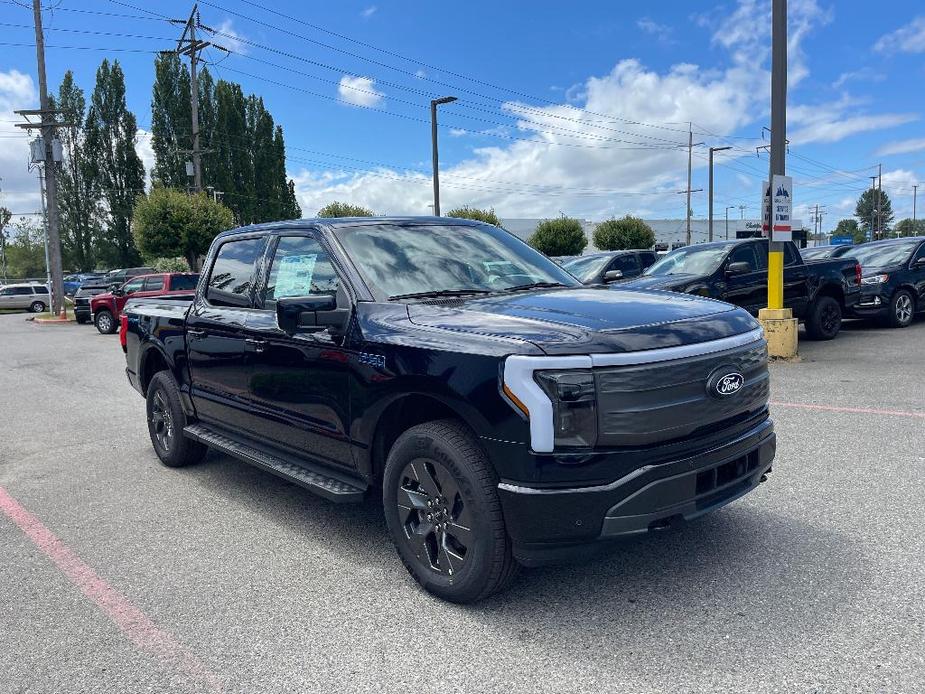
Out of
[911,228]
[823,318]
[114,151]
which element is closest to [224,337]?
[823,318]

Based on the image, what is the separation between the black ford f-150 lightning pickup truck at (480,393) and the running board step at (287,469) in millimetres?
14

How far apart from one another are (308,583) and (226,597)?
15.3 inches

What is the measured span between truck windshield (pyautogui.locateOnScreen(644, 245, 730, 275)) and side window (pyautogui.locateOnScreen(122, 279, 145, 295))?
617 inches

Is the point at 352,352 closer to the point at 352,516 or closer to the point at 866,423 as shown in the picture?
the point at 352,516

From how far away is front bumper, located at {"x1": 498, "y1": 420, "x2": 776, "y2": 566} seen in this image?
2850mm

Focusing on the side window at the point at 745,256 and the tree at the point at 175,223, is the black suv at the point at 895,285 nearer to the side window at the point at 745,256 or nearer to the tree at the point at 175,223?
the side window at the point at 745,256

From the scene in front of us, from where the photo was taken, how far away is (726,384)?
3170mm

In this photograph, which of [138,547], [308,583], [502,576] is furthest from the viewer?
[138,547]

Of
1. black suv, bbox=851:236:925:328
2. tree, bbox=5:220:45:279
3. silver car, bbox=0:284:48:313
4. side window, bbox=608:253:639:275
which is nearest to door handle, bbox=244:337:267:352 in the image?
black suv, bbox=851:236:925:328

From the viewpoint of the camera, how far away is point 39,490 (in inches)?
212

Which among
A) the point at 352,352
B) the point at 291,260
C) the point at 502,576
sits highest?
the point at 291,260

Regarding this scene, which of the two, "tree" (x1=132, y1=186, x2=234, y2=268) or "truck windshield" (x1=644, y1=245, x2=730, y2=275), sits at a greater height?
"tree" (x1=132, y1=186, x2=234, y2=268)

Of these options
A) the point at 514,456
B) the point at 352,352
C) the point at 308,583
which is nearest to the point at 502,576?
the point at 514,456

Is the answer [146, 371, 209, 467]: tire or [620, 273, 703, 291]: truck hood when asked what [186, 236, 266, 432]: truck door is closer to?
[146, 371, 209, 467]: tire
